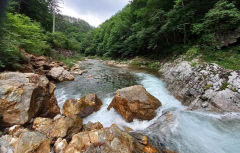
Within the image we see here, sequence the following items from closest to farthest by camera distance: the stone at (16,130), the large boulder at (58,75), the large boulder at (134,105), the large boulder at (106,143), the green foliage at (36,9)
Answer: the large boulder at (106,143), the stone at (16,130), the large boulder at (134,105), the large boulder at (58,75), the green foliage at (36,9)

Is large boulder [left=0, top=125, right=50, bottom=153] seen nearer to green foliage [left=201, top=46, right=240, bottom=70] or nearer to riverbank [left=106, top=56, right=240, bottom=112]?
riverbank [left=106, top=56, right=240, bottom=112]

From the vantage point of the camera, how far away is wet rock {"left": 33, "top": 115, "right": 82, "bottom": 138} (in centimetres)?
283

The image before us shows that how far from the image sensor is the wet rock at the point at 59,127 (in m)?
2.83

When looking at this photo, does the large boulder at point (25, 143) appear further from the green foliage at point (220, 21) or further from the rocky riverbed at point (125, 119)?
the green foliage at point (220, 21)

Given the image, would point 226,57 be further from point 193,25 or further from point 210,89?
point 193,25

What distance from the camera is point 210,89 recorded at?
4.64 m

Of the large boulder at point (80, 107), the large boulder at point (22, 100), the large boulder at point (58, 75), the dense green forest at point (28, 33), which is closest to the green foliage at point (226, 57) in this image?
the large boulder at point (80, 107)

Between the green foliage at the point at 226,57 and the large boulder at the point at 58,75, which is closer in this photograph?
the green foliage at the point at 226,57

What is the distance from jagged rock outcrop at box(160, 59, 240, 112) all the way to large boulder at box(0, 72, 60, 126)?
562 cm

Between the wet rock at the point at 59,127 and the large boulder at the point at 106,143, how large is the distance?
55 centimetres

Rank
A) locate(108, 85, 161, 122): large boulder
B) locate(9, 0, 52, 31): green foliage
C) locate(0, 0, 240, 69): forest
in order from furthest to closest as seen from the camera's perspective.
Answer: locate(9, 0, 52, 31): green foliage → locate(0, 0, 240, 69): forest → locate(108, 85, 161, 122): large boulder

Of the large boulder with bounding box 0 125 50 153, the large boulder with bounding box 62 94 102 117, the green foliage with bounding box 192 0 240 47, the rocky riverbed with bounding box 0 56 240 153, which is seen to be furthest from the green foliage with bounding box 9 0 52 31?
the green foliage with bounding box 192 0 240 47

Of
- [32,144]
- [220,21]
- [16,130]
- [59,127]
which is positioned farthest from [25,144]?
[220,21]

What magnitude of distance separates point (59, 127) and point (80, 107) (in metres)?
1.34
